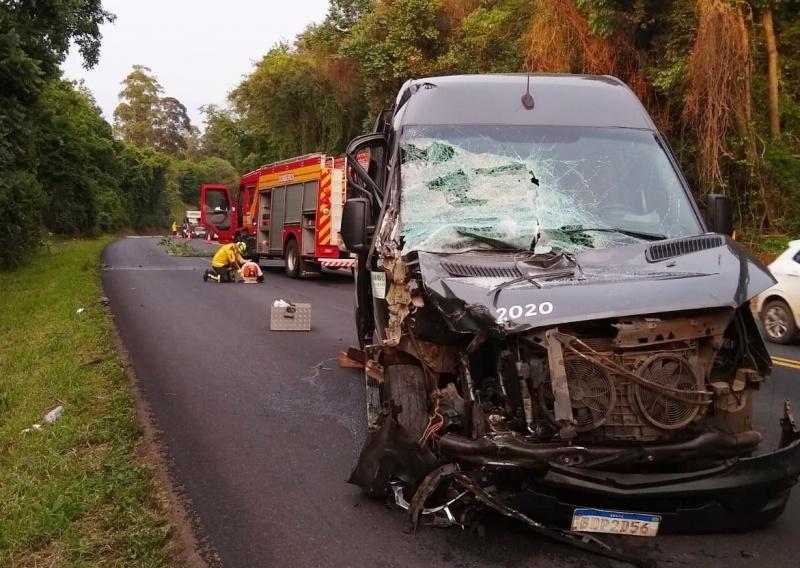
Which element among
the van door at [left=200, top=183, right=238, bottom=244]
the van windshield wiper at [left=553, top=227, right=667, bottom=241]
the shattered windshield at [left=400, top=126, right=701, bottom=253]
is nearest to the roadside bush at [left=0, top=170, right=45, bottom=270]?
the van door at [left=200, top=183, right=238, bottom=244]

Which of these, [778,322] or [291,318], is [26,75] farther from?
[778,322]

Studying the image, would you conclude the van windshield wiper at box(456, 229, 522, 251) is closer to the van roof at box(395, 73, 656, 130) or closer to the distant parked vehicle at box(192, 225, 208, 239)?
the van roof at box(395, 73, 656, 130)

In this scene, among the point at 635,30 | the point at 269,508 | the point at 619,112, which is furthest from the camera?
the point at 635,30

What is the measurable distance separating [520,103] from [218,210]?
21.4m

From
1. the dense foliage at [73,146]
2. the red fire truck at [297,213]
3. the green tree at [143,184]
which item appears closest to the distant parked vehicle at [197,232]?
the dense foliage at [73,146]

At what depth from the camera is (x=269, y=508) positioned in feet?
13.8

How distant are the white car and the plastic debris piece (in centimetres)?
826

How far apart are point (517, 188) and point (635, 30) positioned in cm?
1439

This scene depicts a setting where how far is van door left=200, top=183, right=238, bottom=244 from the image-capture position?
25194mm

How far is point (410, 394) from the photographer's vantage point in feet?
13.3

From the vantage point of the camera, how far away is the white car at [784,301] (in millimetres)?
9445

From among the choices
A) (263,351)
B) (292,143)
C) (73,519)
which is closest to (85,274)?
(263,351)

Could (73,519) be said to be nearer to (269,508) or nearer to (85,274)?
(269,508)

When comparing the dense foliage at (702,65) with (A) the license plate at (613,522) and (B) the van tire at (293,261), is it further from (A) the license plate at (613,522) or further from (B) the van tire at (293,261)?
(A) the license plate at (613,522)
